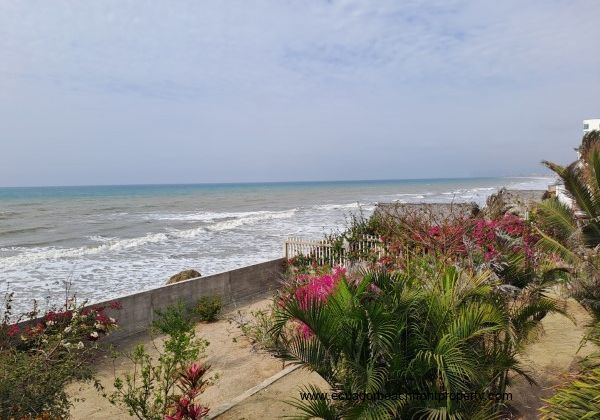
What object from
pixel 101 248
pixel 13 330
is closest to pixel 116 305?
pixel 13 330

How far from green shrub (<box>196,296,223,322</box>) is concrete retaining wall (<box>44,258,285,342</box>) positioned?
0.80ft

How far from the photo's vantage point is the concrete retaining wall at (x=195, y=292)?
9.14m

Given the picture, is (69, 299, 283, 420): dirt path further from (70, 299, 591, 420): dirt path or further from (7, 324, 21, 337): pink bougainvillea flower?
(7, 324, 21, 337): pink bougainvillea flower

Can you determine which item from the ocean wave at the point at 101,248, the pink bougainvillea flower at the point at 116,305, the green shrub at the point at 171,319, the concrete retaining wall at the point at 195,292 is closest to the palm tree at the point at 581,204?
the concrete retaining wall at the point at 195,292

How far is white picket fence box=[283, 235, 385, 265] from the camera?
1266 centimetres

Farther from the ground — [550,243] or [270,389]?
[550,243]

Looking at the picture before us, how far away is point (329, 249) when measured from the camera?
1318 centimetres

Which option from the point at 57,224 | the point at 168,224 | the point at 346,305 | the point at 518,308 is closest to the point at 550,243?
the point at 518,308

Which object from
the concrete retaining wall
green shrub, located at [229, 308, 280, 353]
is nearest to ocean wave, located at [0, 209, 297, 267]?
the concrete retaining wall

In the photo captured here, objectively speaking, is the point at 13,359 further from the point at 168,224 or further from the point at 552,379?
the point at 168,224

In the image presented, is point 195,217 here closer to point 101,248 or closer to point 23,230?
point 23,230

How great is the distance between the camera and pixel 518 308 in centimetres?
493

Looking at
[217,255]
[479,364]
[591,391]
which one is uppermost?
[591,391]

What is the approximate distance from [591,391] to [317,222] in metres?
34.4
